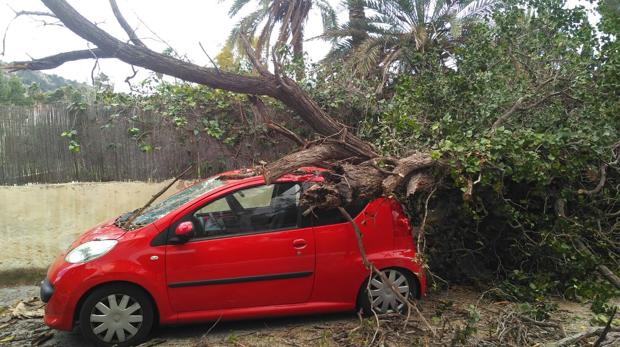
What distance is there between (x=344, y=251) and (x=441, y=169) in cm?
128

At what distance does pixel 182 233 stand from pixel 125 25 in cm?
239

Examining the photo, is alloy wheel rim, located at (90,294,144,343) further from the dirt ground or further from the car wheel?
the dirt ground

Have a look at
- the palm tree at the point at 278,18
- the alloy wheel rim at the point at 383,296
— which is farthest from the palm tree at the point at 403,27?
the alloy wheel rim at the point at 383,296

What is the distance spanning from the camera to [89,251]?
404 cm

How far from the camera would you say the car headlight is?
3.98m

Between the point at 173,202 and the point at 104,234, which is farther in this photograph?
the point at 173,202

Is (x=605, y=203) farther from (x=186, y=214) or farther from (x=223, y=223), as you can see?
(x=186, y=214)

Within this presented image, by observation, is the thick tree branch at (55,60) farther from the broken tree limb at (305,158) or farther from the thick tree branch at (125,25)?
the broken tree limb at (305,158)

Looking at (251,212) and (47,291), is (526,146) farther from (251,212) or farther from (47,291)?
(47,291)

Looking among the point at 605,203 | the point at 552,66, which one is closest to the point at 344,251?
the point at 605,203

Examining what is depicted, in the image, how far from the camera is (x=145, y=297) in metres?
4.03

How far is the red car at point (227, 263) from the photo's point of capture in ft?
12.9

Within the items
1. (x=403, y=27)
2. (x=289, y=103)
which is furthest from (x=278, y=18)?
(x=289, y=103)

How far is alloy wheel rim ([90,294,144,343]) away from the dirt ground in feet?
0.85
